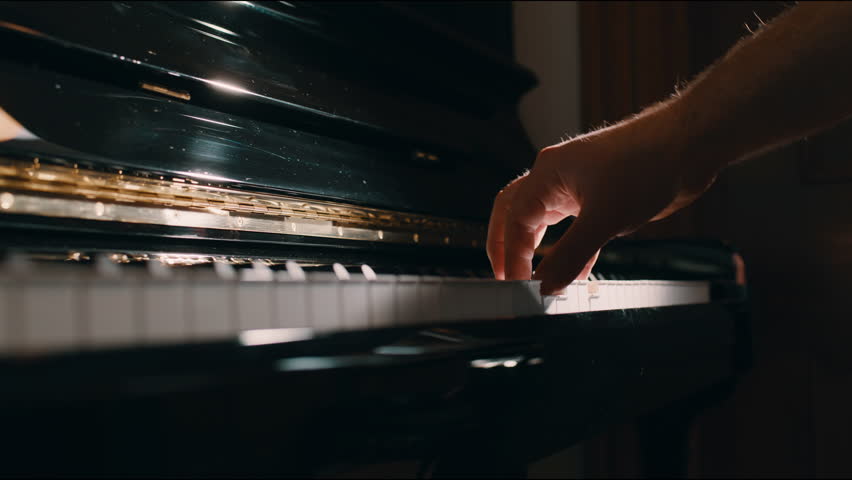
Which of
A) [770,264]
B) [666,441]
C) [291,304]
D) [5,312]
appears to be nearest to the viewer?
[5,312]

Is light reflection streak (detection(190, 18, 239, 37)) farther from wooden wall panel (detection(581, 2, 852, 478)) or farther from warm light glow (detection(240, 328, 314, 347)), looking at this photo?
wooden wall panel (detection(581, 2, 852, 478))

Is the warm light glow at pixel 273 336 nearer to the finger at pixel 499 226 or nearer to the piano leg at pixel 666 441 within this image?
the finger at pixel 499 226

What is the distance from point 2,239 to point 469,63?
97 centimetres

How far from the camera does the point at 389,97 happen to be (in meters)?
0.98

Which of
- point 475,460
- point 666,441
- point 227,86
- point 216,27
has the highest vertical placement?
point 216,27

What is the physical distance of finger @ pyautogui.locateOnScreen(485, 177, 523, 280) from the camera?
677mm

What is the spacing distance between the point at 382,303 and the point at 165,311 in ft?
0.47

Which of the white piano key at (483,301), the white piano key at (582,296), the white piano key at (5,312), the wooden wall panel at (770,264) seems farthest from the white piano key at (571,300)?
the wooden wall panel at (770,264)

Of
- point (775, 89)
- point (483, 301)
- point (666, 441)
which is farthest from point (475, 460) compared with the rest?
point (666, 441)

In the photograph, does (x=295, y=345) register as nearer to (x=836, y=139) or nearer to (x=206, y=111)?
(x=206, y=111)

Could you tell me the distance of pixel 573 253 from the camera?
1.68 ft

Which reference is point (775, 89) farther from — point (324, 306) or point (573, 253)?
point (324, 306)

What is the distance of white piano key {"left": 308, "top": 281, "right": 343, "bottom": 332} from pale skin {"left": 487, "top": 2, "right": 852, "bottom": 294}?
25cm

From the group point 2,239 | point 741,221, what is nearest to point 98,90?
point 2,239
